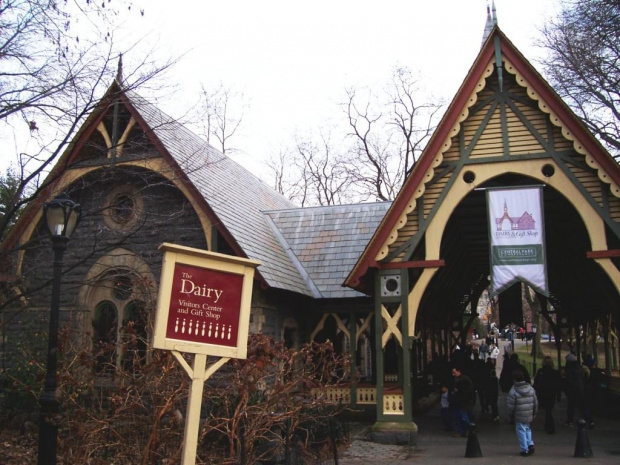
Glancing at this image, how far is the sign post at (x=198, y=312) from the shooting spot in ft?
16.8

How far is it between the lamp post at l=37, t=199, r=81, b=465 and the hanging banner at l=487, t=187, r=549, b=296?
7.76 m

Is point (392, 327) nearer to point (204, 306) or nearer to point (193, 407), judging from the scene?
point (204, 306)

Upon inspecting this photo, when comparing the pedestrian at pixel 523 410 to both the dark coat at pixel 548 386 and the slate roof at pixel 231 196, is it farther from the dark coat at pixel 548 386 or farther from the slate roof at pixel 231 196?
the slate roof at pixel 231 196

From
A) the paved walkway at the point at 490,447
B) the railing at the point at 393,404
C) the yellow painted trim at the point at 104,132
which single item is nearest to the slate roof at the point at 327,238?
the railing at the point at 393,404

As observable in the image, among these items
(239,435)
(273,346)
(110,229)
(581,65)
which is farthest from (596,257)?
(581,65)

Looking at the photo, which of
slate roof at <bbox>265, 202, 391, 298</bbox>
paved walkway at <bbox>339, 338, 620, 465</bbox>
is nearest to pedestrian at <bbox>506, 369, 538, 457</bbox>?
paved walkway at <bbox>339, 338, 620, 465</bbox>

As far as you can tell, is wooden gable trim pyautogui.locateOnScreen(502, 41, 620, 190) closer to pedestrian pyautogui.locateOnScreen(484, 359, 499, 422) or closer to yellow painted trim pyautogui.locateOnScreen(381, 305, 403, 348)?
yellow painted trim pyautogui.locateOnScreen(381, 305, 403, 348)

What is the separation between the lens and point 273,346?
8336 mm

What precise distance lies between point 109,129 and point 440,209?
8.50m

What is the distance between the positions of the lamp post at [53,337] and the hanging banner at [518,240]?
7.76 metres

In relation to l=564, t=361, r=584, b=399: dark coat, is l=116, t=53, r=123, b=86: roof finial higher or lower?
higher

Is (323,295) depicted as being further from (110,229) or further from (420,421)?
(110,229)

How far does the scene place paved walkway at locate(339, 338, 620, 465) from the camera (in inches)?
401

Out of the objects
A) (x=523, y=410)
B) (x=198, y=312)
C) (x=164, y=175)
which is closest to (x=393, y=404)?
(x=523, y=410)
